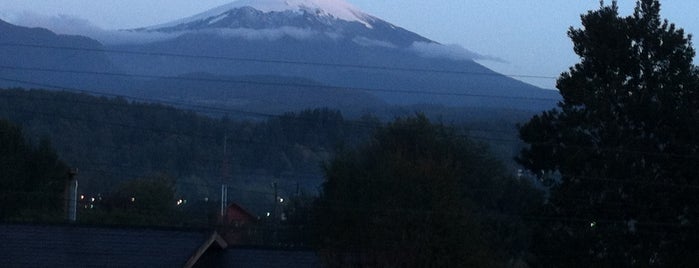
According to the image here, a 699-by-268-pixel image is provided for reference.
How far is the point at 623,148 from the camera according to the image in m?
31.3

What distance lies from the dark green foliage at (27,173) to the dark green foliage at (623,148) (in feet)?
69.2

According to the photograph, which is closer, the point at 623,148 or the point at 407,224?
the point at 407,224

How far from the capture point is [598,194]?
103ft

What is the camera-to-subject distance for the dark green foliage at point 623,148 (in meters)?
30.7

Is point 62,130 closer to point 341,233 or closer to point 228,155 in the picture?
point 228,155

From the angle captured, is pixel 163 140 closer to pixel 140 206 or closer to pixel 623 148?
pixel 140 206

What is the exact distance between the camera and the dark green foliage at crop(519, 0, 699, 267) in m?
30.7

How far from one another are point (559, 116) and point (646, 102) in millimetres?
2270

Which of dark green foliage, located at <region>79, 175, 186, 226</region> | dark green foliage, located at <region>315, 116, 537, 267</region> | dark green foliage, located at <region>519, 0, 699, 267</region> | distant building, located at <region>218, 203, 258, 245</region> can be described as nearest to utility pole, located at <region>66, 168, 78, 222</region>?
dark green foliage, located at <region>315, 116, 537, 267</region>

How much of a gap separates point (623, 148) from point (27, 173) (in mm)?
26620

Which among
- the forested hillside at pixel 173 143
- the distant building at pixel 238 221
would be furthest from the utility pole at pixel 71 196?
the forested hillside at pixel 173 143

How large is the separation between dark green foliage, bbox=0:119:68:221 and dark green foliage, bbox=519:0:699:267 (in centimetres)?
2109

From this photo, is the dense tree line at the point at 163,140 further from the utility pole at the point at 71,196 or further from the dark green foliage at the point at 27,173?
the utility pole at the point at 71,196

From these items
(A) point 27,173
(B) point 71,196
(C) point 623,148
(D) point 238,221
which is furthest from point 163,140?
(C) point 623,148
